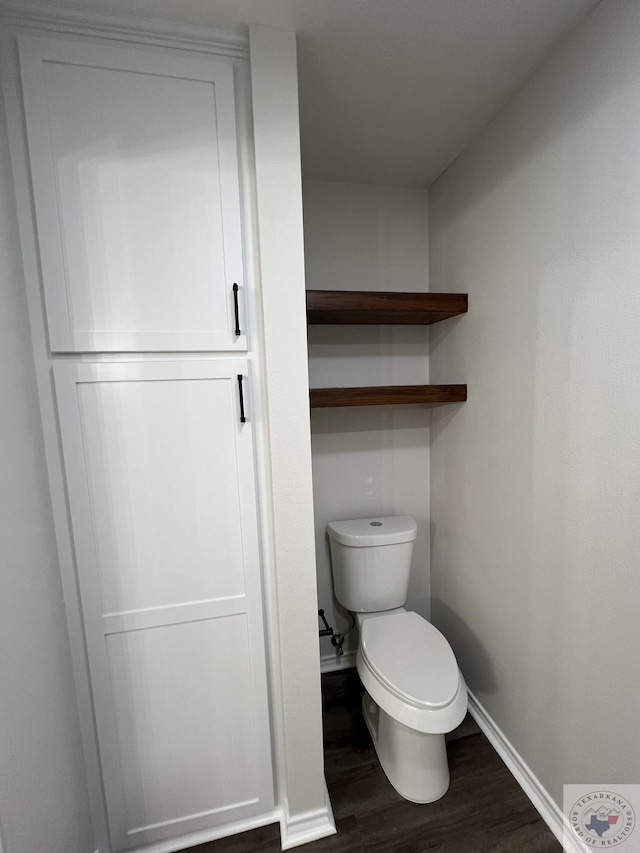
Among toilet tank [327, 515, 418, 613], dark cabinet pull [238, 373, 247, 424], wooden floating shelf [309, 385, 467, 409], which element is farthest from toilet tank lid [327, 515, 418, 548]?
dark cabinet pull [238, 373, 247, 424]

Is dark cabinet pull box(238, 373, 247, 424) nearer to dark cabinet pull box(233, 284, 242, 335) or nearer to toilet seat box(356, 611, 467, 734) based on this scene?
dark cabinet pull box(233, 284, 242, 335)

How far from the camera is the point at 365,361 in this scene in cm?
184

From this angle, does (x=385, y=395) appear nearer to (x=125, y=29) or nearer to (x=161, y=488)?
(x=161, y=488)

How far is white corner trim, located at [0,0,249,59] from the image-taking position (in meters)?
0.91

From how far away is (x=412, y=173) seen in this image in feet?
5.55

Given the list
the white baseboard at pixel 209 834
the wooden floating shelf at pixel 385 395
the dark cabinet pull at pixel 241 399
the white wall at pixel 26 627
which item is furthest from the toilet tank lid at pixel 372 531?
the white wall at pixel 26 627

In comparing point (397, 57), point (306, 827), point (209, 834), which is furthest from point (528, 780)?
point (397, 57)

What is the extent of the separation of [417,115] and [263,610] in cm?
172

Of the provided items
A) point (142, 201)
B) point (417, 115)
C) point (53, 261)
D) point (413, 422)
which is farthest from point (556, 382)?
point (53, 261)

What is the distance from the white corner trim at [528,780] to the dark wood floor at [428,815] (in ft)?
0.07

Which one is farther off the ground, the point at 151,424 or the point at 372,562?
the point at 151,424

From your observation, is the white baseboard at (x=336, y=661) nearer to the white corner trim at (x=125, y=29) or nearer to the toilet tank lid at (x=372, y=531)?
the toilet tank lid at (x=372, y=531)

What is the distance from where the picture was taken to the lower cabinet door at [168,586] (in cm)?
106

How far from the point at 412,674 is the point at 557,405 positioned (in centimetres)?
99
